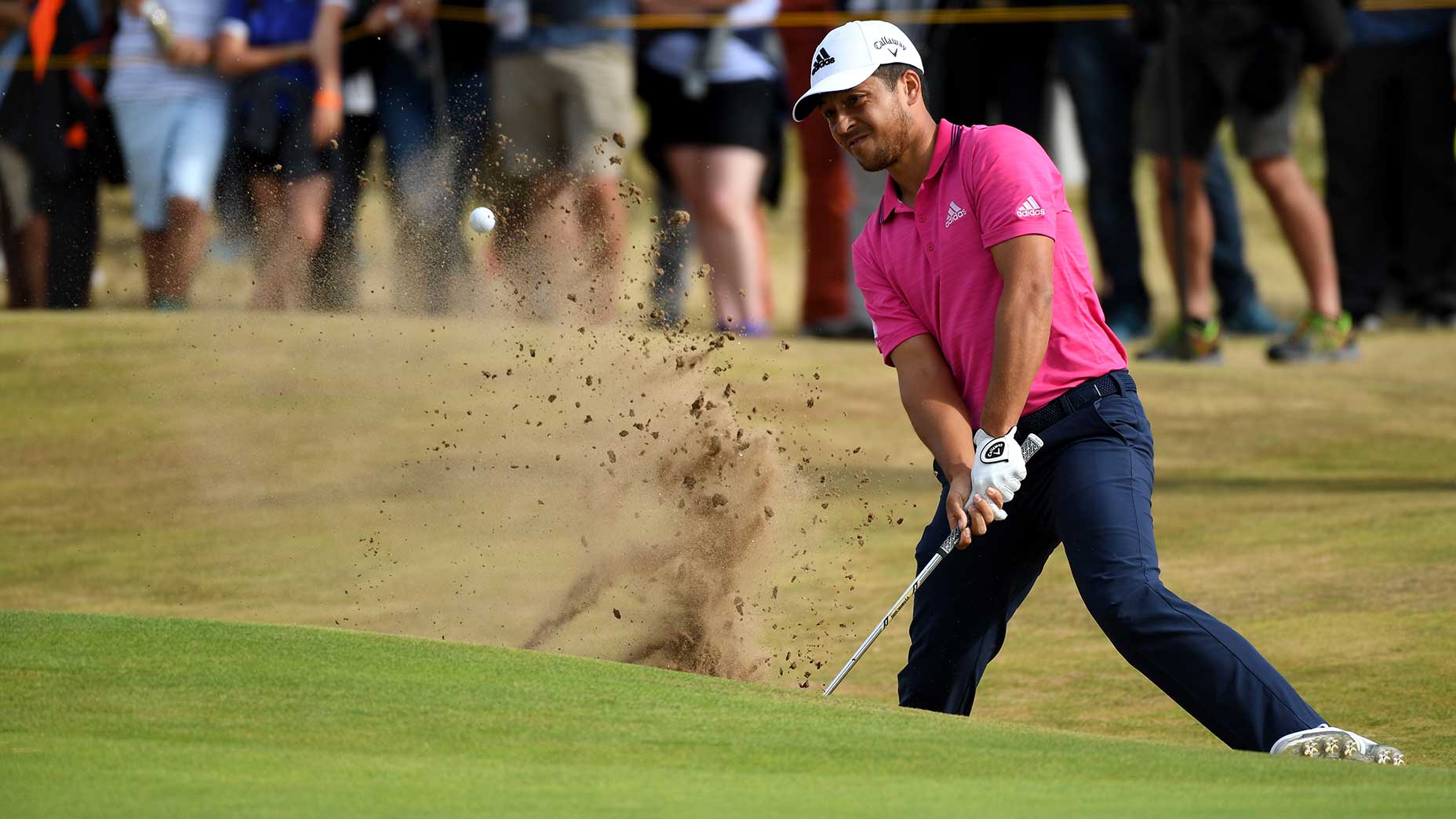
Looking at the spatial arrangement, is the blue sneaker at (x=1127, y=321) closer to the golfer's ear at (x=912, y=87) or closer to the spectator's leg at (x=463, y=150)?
the spectator's leg at (x=463, y=150)

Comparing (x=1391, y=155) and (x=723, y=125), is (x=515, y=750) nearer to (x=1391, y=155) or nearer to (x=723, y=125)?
(x=723, y=125)

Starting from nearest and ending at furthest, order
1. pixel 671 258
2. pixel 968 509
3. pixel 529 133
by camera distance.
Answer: pixel 968 509
pixel 529 133
pixel 671 258

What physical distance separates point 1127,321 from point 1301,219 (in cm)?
159

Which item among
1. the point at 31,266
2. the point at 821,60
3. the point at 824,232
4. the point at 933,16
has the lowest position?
the point at 31,266

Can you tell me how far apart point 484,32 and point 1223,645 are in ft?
27.7

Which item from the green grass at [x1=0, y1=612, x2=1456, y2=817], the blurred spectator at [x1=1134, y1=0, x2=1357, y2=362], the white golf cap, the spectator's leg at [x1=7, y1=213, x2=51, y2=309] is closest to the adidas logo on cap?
the white golf cap

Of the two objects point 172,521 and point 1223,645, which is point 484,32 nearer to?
point 172,521

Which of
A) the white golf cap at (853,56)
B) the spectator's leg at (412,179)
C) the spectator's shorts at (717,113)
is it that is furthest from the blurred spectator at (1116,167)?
the white golf cap at (853,56)

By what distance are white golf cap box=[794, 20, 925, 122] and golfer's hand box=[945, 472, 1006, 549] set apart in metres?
1.07

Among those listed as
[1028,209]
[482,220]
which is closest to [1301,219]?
[482,220]

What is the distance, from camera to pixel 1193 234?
1223cm

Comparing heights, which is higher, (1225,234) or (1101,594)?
(1101,594)

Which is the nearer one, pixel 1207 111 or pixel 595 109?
pixel 595 109

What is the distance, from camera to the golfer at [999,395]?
505 centimetres
